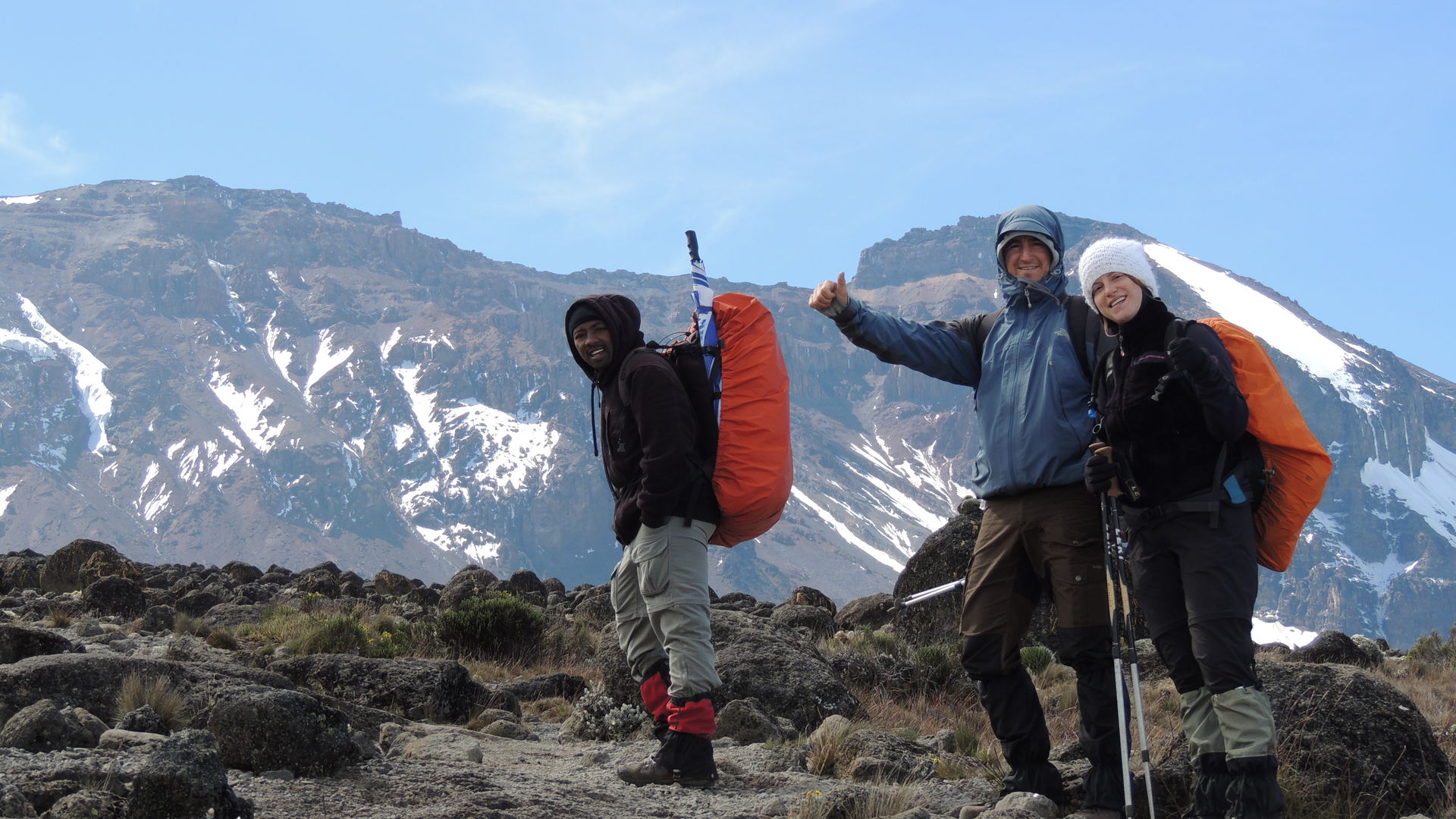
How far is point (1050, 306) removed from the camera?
5.28 meters

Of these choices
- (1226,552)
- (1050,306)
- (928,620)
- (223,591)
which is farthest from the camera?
(223,591)

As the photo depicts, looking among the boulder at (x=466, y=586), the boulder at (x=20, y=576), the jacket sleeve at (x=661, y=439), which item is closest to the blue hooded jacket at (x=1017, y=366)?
the jacket sleeve at (x=661, y=439)

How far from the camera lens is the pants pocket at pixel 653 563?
18.1 ft

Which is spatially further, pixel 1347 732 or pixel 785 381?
pixel 785 381

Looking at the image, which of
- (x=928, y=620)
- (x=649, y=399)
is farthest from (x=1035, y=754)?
(x=928, y=620)

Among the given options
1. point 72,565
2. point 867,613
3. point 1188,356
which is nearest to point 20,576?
point 72,565

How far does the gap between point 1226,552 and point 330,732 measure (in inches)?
139

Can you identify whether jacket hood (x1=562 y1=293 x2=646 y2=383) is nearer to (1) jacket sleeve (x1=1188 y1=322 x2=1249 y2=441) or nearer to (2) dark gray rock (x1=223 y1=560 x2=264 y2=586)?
(1) jacket sleeve (x1=1188 y1=322 x2=1249 y2=441)

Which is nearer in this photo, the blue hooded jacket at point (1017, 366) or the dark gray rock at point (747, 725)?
the blue hooded jacket at point (1017, 366)

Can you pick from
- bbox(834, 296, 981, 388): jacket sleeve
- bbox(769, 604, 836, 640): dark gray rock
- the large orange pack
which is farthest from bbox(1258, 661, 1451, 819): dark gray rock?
bbox(769, 604, 836, 640): dark gray rock

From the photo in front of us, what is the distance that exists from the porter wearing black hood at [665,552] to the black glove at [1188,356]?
2.18 meters

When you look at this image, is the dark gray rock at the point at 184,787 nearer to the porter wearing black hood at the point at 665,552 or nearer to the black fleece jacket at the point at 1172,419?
the porter wearing black hood at the point at 665,552

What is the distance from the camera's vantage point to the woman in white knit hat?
4277 mm

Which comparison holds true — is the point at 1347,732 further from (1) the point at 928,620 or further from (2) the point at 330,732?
(1) the point at 928,620
